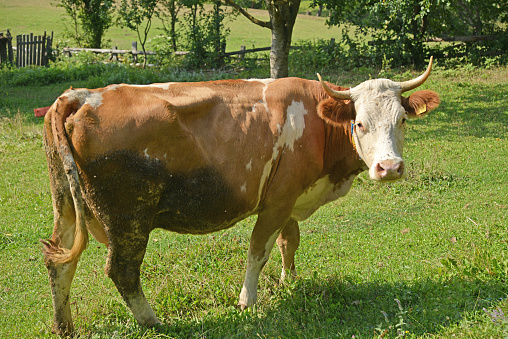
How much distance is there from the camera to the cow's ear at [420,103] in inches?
215

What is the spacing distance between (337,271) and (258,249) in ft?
4.11

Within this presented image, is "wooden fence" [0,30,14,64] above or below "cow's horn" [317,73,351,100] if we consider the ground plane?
above

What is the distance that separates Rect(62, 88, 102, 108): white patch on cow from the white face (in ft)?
8.66

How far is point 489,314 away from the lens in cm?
430

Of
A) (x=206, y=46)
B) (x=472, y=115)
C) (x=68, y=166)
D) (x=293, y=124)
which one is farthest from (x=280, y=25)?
(x=206, y=46)

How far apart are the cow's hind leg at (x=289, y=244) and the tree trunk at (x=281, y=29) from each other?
765cm

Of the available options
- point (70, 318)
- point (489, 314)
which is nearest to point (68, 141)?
point (70, 318)

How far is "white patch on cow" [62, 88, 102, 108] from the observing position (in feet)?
14.5

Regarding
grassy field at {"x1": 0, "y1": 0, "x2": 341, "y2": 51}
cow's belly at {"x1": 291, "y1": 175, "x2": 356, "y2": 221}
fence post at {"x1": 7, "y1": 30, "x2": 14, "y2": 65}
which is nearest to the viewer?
cow's belly at {"x1": 291, "y1": 175, "x2": 356, "y2": 221}

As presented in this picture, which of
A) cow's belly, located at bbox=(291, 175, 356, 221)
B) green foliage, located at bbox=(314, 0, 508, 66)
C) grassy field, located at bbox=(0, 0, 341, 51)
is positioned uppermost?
grassy field, located at bbox=(0, 0, 341, 51)

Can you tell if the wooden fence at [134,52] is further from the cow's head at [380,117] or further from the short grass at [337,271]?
the cow's head at [380,117]

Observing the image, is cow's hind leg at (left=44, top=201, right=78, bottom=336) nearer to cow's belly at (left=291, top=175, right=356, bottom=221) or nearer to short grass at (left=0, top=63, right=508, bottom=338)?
short grass at (left=0, top=63, right=508, bottom=338)

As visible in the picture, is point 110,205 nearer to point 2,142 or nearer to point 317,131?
point 317,131

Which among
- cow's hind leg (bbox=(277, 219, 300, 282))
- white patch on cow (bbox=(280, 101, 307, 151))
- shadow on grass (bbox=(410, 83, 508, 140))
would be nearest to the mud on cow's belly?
white patch on cow (bbox=(280, 101, 307, 151))
